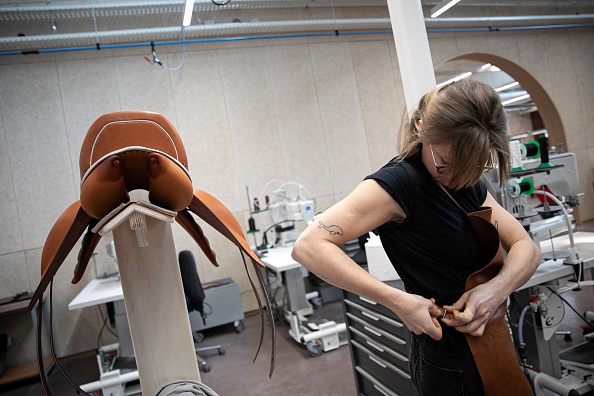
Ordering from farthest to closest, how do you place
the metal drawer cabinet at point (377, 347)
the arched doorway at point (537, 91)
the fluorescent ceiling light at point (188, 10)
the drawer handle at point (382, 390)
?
the arched doorway at point (537, 91)
the fluorescent ceiling light at point (188, 10)
the drawer handle at point (382, 390)
the metal drawer cabinet at point (377, 347)

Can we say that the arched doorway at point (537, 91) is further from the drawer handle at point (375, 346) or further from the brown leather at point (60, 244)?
the brown leather at point (60, 244)

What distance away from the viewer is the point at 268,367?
3.53 metres

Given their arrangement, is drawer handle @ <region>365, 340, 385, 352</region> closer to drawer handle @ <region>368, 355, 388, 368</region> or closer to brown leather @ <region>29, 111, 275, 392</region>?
drawer handle @ <region>368, 355, 388, 368</region>

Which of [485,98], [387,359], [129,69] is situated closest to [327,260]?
[485,98]

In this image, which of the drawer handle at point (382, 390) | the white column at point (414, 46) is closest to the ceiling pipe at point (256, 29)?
the white column at point (414, 46)

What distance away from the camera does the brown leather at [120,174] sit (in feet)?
2.25

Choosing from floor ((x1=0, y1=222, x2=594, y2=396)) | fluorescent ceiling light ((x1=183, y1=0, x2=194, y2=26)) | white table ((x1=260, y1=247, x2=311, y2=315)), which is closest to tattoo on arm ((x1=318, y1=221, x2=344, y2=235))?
floor ((x1=0, y1=222, x2=594, y2=396))

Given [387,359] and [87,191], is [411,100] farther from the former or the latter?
[87,191]

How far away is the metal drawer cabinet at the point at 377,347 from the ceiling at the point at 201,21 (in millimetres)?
3695

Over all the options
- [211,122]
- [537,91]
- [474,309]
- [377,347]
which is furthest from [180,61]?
[537,91]

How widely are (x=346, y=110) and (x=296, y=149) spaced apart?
2.90ft

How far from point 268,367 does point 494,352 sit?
278 centimetres

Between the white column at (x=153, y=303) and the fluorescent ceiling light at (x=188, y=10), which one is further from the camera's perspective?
the fluorescent ceiling light at (x=188, y=10)

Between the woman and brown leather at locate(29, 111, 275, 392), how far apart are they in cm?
34
